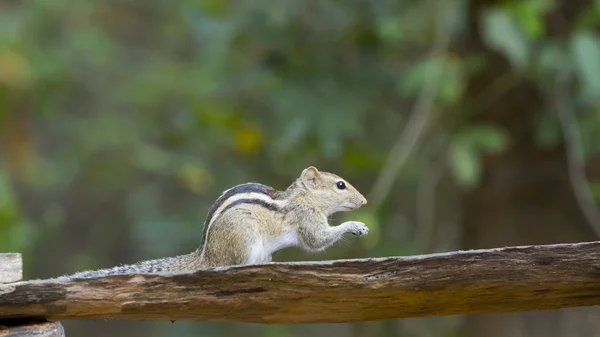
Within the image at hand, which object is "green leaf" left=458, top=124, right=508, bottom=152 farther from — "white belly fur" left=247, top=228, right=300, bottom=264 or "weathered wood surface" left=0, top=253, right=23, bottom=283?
"weathered wood surface" left=0, top=253, right=23, bottom=283

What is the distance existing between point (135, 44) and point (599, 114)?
5.85 m

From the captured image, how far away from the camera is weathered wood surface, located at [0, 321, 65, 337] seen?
2.09m

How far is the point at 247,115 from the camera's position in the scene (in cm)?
636

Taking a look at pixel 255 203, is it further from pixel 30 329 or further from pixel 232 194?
pixel 30 329

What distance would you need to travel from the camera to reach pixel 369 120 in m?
5.78

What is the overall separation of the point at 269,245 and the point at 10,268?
91 cm

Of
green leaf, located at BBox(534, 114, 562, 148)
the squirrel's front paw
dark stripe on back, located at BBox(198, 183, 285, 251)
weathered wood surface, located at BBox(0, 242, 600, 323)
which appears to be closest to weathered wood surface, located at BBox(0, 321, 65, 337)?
weathered wood surface, located at BBox(0, 242, 600, 323)

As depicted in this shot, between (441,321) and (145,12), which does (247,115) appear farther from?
(145,12)

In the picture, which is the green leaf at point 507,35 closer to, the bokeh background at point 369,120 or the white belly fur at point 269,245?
the bokeh background at point 369,120

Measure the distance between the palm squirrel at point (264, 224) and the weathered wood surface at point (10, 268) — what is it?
146mm

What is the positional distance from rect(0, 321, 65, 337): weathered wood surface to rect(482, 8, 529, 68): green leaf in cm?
290

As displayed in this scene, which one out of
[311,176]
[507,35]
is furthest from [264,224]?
[507,35]

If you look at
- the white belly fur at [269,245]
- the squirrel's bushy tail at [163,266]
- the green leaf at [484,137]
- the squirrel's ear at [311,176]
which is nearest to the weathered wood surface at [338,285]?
the squirrel's bushy tail at [163,266]

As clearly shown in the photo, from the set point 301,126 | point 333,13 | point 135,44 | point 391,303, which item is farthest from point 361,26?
point 135,44
